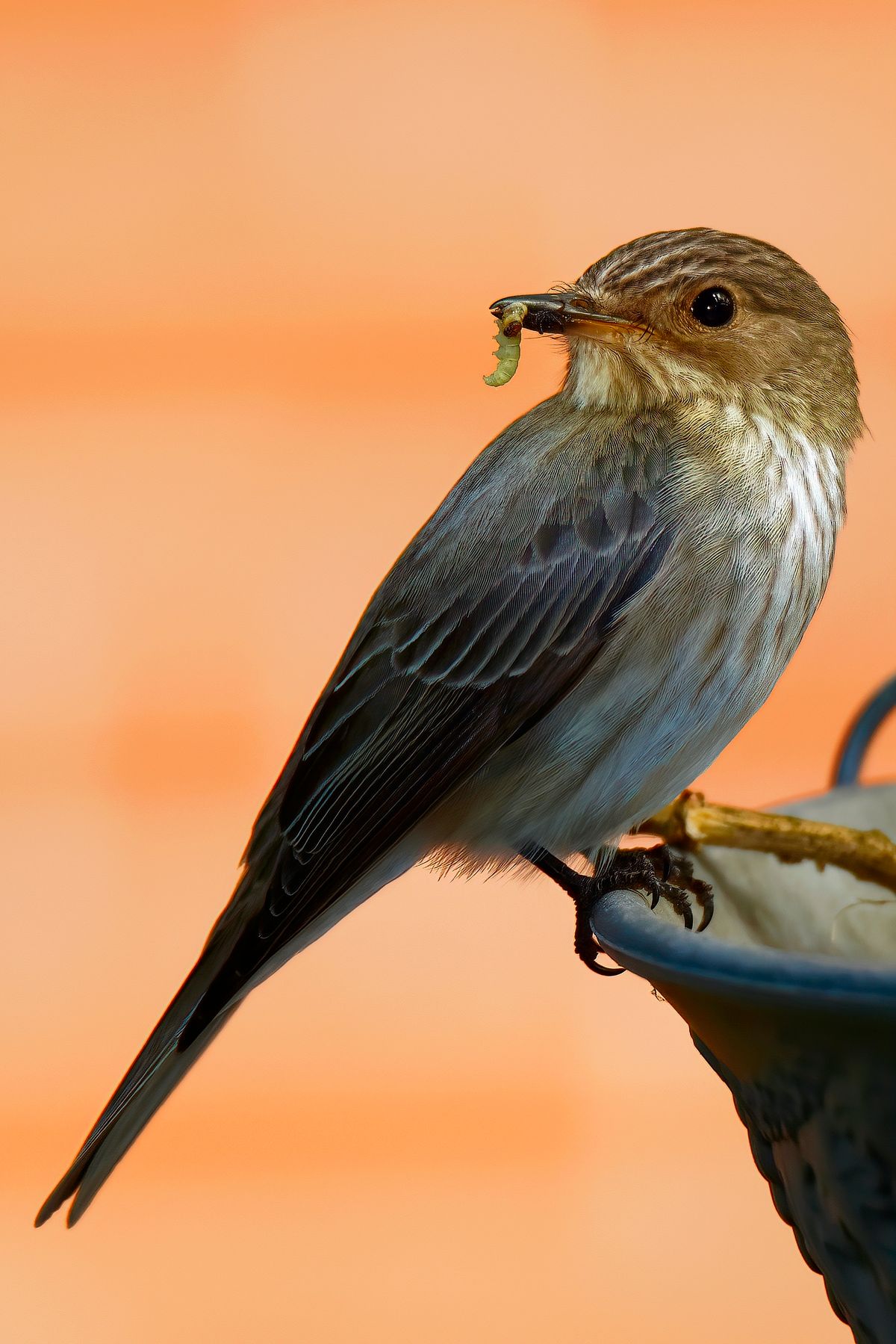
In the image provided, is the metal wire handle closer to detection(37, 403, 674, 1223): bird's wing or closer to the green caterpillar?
detection(37, 403, 674, 1223): bird's wing

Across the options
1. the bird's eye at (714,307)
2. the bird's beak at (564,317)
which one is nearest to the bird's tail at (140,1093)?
the bird's beak at (564,317)

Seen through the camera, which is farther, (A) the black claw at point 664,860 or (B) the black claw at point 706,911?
(A) the black claw at point 664,860

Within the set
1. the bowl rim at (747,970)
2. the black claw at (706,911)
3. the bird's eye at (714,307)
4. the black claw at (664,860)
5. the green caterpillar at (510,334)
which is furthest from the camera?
the bird's eye at (714,307)

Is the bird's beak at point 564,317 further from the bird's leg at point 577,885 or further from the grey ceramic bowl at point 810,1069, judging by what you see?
the grey ceramic bowl at point 810,1069

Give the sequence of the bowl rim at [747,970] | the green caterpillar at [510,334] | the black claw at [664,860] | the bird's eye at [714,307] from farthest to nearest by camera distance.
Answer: the bird's eye at [714,307], the green caterpillar at [510,334], the black claw at [664,860], the bowl rim at [747,970]

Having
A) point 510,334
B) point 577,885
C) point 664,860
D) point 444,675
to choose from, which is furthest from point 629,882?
point 510,334

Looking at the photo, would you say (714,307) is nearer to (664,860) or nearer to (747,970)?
(664,860)

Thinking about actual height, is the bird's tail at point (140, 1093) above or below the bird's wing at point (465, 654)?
below

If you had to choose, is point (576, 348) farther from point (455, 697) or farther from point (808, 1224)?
point (808, 1224)
